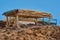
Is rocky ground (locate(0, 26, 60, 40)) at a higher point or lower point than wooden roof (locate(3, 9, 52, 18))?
lower

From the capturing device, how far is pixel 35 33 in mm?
13461

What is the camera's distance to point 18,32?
43.8ft

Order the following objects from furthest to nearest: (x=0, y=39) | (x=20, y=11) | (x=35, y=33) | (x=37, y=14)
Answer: (x=37, y=14), (x=20, y=11), (x=35, y=33), (x=0, y=39)

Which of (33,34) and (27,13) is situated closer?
(33,34)

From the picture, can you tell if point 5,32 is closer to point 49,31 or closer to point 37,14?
point 49,31

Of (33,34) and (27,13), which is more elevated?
(27,13)

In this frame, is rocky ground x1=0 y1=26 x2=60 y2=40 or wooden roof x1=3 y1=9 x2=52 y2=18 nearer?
rocky ground x1=0 y1=26 x2=60 y2=40

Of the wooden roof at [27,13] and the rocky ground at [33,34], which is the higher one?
the wooden roof at [27,13]

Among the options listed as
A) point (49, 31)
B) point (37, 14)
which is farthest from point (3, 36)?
point (37, 14)

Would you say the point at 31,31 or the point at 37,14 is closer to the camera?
the point at 31,31

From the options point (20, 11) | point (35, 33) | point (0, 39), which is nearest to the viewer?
point (0, 39)

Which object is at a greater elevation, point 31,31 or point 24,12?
point 24,12

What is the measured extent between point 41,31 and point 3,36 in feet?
9.52

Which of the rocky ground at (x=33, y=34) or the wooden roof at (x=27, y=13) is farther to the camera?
the wooden roof at (x=27, y=13)
